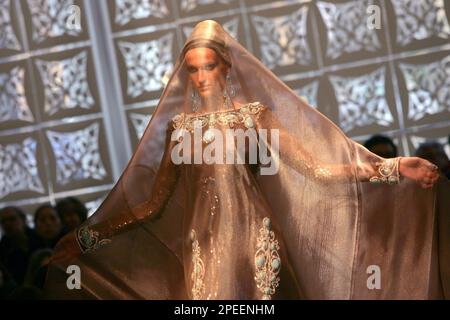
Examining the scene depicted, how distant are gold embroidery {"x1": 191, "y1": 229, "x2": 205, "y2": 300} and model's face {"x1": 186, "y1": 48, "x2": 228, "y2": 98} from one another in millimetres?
643

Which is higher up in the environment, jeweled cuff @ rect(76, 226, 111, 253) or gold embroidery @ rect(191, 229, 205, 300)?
jeweled cuff @ rect(76, 226, 111, 253)

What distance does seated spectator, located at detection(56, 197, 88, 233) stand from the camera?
6391 mm

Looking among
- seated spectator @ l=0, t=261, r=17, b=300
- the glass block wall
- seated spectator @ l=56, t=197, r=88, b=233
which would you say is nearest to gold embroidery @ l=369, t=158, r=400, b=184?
the glass block wall

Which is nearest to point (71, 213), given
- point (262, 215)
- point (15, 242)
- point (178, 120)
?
point (15, 242)

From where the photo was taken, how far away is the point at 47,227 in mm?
6434

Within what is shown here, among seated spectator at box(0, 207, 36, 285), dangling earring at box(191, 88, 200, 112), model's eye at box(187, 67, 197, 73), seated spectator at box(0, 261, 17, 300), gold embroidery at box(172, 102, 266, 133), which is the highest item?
model's eye at box(187, 67, 197, 73)

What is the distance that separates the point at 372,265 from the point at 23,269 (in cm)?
206

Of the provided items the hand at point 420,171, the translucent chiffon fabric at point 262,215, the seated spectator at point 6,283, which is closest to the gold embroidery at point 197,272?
the translucent chiffon fabric at point 262,215

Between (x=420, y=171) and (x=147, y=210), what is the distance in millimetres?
1215

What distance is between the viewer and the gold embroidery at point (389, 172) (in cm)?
525

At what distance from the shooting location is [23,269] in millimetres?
6430

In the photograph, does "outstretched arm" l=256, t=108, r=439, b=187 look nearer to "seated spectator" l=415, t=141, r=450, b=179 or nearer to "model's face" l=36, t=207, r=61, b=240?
"seated spectator" l=415, t=141, r=450, b=179

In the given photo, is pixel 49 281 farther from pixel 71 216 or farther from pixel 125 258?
pixel 71 216

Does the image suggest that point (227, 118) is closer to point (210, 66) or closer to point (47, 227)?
point (210, 66)
